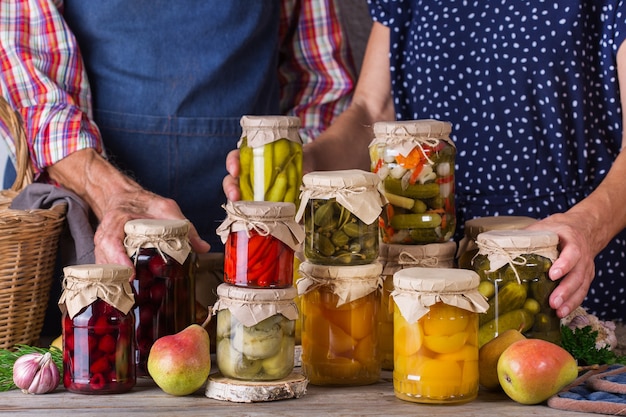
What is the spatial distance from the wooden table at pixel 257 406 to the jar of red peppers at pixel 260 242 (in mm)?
172

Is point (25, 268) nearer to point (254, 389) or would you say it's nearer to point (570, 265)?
point (254, 389)

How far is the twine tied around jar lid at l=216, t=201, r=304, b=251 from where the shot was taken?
1.34 metres

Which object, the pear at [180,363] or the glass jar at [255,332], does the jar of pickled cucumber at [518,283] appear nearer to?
the glass jar at [255,332]

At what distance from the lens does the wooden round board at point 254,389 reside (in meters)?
1.31

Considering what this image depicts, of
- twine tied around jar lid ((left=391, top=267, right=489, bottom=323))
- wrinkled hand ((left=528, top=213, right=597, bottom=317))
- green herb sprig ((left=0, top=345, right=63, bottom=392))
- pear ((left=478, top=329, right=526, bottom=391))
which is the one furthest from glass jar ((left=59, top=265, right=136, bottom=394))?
wrinkled hand ((left=528, top=213, right=597, bottom=317))

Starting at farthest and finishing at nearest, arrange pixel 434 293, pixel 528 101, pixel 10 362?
pixel 528 101
pixel 10 362
pixel 434 293

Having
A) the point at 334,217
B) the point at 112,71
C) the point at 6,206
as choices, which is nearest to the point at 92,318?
the point at 334,217

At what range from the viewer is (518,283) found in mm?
1396

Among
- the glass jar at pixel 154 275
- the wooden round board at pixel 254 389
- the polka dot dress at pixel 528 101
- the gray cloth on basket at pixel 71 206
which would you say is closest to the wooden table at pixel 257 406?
the wooden round board at pixel 254 389

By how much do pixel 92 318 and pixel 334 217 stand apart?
→ 38 centimetres

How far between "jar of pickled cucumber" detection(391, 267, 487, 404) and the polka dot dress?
28.9 inches

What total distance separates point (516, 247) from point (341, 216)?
→ 10.3 inches

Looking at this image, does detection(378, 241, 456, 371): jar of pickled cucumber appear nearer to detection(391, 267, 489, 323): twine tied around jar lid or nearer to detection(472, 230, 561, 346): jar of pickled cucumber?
detection(472, 230, 561, 346): jar of pickled cucumber

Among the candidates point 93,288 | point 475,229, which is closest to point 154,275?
point 93,288
